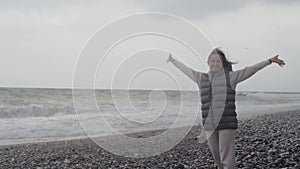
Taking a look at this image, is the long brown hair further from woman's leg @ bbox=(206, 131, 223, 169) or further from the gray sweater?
woman's leg @ bbox=(206, 131, 223, 169)

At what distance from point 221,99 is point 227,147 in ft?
2.40

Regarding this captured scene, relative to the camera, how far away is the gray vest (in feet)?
21.4

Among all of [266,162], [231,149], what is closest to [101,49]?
[231,149]

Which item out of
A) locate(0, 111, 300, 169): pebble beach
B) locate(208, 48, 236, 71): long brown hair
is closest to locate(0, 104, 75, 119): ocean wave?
locate(0, 111, 300, 169): pebble beach

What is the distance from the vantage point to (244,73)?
648 centimetres

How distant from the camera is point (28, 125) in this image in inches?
965

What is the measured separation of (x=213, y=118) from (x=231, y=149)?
0.55 m

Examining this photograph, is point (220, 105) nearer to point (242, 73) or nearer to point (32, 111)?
point (242, 73)

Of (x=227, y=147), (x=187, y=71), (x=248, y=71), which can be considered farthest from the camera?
(x=187, y=71)

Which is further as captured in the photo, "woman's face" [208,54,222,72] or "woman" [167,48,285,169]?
"woman's face" [208,54,222,72]

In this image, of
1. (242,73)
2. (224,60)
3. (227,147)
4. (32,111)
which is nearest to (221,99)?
(242,73)

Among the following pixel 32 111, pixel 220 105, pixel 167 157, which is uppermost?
pixel 220 105

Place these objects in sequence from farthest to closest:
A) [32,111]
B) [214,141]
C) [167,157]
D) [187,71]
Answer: [32,111] < [167,157] < [187,71] < [214,141]

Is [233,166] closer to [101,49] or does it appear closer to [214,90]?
[214,90]
